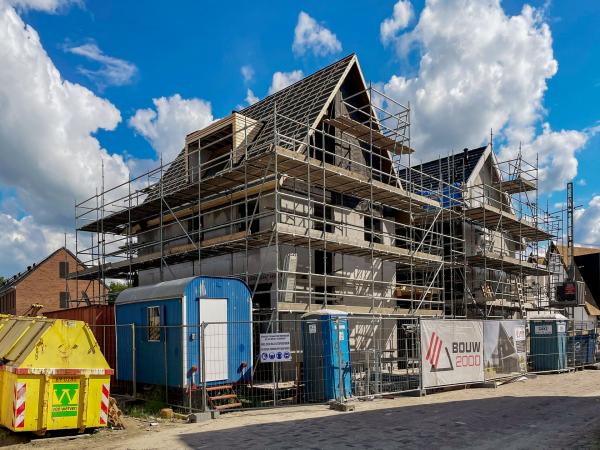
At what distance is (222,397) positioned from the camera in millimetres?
12805

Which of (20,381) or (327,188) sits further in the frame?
(327,188)

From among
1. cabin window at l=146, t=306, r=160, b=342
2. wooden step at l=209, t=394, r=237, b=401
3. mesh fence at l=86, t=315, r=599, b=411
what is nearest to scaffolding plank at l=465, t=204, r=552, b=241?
mesh fence at l=86, t=315, r=599, b=411

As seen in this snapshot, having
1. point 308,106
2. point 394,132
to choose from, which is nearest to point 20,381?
point 308,106

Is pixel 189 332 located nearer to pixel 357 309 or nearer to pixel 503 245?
pixel 357 309

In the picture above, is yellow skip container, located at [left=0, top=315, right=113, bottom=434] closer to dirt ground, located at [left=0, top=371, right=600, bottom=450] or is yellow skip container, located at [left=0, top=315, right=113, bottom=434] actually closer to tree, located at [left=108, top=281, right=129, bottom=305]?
dirt ground, located at [left=0, top=371, right=600, bottom=450]

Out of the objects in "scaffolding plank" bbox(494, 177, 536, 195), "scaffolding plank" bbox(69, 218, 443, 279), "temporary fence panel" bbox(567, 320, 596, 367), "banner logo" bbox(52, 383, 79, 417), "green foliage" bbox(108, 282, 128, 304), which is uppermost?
"scaffolding plank" bbox(494, 177, 536, 195)

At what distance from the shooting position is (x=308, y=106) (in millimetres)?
21750

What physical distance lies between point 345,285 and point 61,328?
11.8m

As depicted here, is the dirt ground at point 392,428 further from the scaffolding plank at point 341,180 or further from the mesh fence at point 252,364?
the scaffolding plank at point 341,180

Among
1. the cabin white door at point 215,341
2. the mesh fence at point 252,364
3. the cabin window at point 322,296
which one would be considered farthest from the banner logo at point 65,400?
the cabin window at point 322,296

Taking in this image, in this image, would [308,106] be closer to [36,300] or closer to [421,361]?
[421,361]

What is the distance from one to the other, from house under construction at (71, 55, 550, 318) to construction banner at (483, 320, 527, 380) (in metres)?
4.10

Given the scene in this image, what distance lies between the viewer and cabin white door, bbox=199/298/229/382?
1341cm

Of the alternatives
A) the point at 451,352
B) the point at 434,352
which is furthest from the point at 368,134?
the point at 434,352
